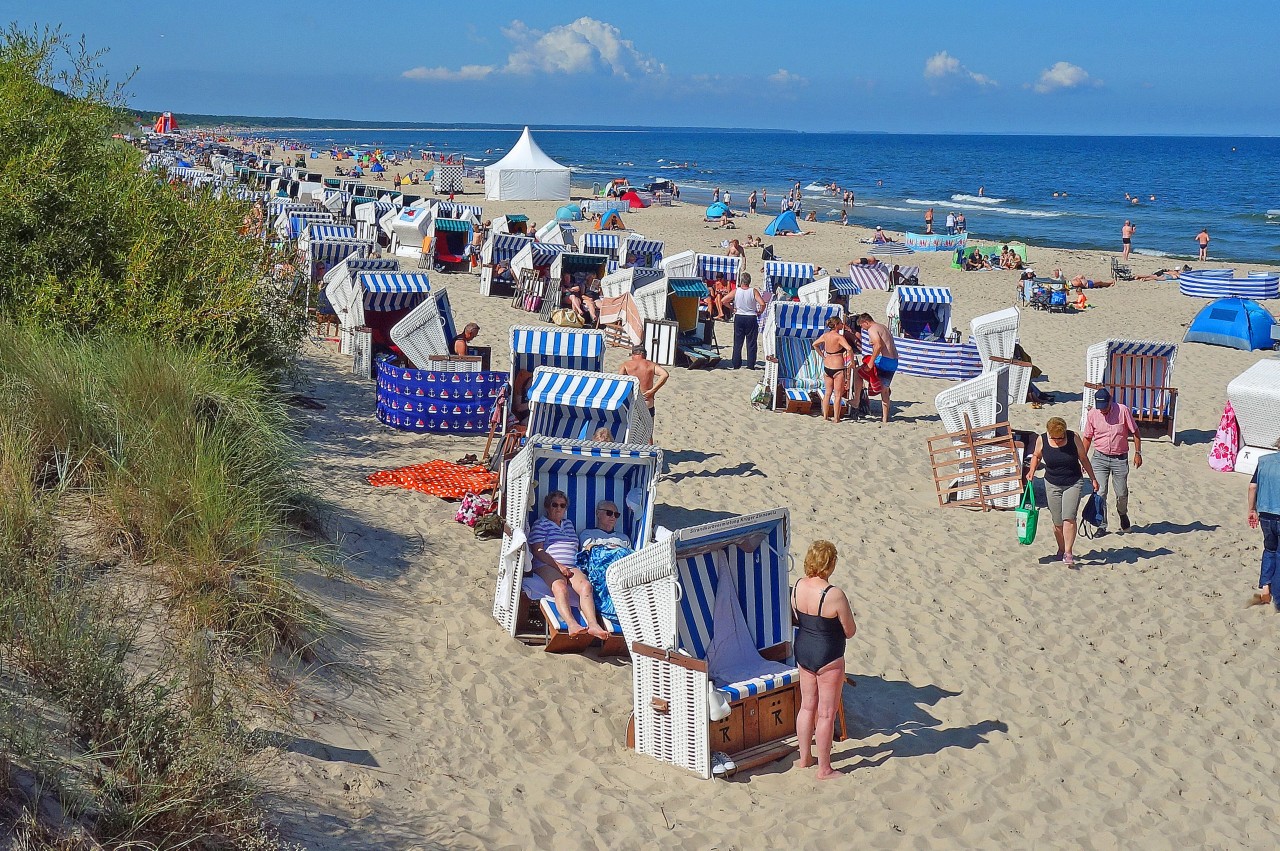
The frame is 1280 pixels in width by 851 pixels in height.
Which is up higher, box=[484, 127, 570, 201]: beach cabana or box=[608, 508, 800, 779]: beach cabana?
box=[484, 127, 570, 201]: beach cabana

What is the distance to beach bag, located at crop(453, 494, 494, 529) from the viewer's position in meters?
8.11

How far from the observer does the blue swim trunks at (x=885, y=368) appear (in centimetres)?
1247

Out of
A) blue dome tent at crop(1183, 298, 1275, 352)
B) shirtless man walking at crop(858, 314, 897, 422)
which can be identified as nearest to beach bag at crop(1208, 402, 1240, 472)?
shirtless man walking at crop(858, 314, 897, 422)

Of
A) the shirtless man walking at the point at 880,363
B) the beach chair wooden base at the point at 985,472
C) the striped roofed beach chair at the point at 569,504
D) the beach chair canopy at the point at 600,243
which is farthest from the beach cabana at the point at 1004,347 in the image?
the beach chair canopy at the point at 600,243

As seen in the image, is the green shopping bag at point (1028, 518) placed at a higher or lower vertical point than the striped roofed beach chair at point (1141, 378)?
lower

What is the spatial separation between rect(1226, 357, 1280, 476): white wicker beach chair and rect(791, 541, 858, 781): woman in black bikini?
7.06 meters

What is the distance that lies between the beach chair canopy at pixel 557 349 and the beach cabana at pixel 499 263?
8965 millimetres

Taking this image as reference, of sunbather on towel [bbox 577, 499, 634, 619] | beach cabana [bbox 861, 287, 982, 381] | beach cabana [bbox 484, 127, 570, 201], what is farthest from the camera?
beach cabana [bbox 484, 127, 570, 201]

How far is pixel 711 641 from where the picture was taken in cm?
559

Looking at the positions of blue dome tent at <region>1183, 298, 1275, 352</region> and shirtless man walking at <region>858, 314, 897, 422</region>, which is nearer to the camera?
shirtless man walking at <region>858, 314, 897, 422</region>

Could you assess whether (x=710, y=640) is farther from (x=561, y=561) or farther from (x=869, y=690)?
(x=561, y=561)

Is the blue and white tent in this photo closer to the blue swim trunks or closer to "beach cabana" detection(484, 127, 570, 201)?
the blue swim trunks

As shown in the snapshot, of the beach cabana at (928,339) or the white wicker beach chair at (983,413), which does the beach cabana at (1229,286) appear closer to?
the beach cabana at (928,339)

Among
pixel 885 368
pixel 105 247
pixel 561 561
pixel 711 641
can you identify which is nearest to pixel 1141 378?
pixel 885 368
